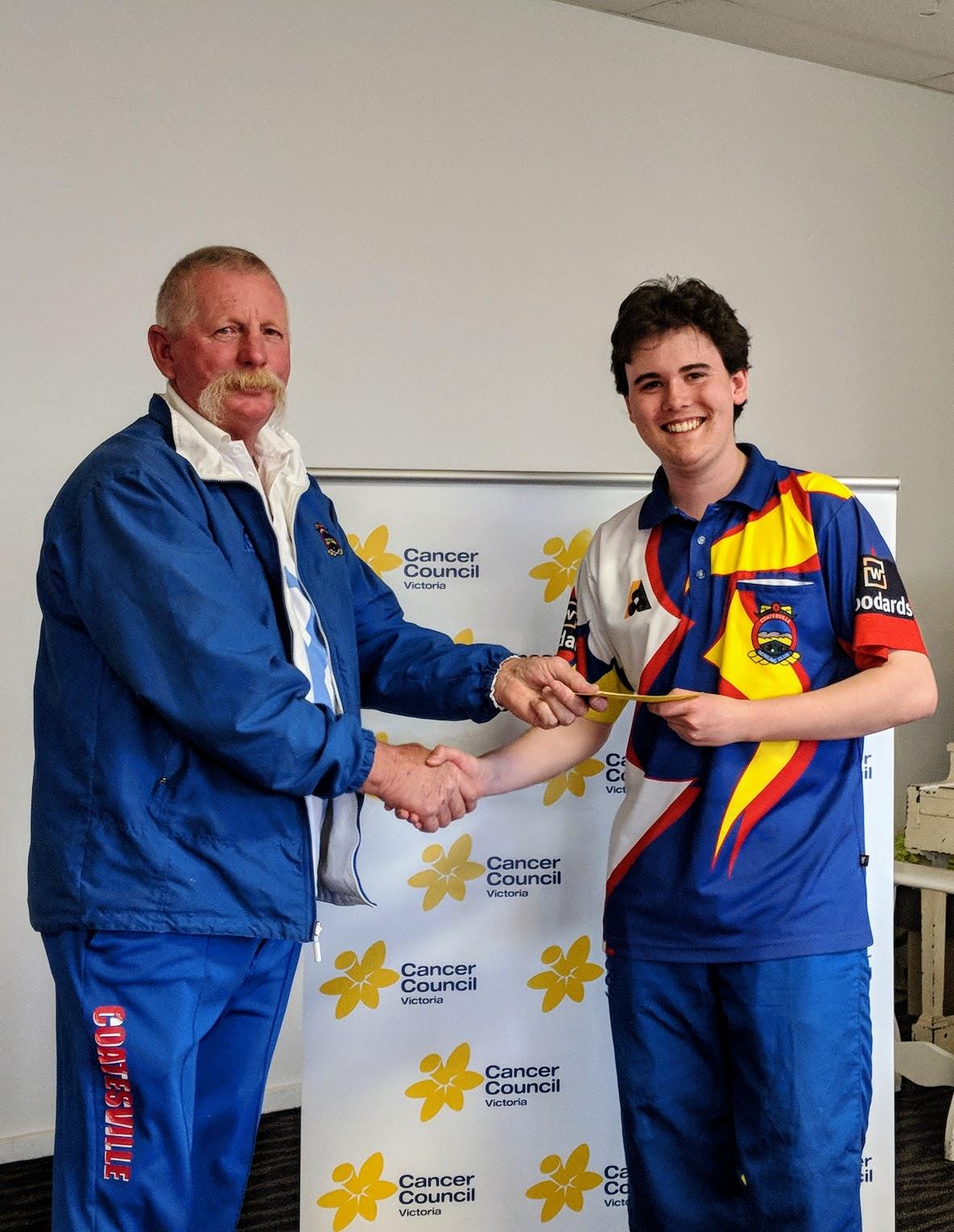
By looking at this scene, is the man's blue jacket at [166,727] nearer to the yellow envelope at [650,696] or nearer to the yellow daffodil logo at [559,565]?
the yellow envelope at [650,696]

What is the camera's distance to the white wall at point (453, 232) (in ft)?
11.7

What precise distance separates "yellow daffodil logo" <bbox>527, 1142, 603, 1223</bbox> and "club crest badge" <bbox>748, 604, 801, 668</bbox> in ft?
3.80

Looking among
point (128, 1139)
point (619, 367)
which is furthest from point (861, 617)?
point (128, 1139)

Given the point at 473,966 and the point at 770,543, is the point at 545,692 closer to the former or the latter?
the point at 770,543

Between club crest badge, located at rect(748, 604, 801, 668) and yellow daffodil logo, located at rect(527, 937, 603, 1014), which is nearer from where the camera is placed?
club crest badge, located at rect(748, 604, 801, 668)

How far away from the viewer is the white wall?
140 inches

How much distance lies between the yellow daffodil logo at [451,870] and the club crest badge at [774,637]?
828 millimetres

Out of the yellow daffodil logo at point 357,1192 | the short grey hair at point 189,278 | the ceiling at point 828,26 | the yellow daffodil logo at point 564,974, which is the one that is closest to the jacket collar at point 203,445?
the short grey hair at point 189,278

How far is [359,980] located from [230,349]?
125 centimetres

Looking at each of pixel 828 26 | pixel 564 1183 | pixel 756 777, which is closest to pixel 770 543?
pixel 756 777

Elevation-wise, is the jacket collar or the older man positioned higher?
the jacket collar

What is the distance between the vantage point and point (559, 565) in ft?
8.99

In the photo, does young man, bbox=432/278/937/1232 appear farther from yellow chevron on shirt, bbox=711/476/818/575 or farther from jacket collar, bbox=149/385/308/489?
jacket collar, bbox=149/385/308/489

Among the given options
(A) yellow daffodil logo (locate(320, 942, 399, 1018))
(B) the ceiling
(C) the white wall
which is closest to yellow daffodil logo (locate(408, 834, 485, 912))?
(A) yellow daffodil logo (locate(320, 942, 399, 1018))
